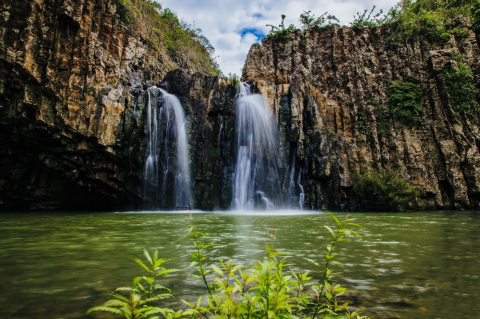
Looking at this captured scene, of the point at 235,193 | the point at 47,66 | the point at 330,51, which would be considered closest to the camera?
the point at 47,66

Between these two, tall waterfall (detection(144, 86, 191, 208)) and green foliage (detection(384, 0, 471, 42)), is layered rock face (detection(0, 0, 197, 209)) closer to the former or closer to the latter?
tall waterfall (detection(144, 86, 191, 208))

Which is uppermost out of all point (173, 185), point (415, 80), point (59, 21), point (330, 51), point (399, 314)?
point (330, 51)

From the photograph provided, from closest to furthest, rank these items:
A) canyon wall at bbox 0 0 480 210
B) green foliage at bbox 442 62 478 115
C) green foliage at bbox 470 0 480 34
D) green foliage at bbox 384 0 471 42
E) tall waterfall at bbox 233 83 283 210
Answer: canyon wall at bbox 0 0 480 210 → tall waterfall at bbox 233 83 283 210 → green foliage at bbox 442 62 478 115 → green foliage at bbox 470 0 480 34 → green foliage at bbox 384 0 471 42

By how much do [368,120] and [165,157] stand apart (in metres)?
17.1

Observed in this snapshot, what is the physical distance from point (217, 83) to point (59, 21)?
440 inches

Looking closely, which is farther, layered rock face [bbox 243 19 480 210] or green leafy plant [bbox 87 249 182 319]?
layered rock face [bbox 243 19 480 210]

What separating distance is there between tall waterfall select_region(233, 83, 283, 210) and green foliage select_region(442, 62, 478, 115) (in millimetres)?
14338

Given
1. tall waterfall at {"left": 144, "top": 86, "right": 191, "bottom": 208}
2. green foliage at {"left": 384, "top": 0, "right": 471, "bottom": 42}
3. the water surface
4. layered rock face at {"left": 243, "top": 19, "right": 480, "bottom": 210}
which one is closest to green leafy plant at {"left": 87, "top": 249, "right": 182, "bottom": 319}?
the water surface

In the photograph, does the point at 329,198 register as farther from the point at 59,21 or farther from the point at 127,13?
the point at 127,13

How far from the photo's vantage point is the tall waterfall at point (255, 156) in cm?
1917

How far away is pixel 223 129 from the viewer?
20.7 m

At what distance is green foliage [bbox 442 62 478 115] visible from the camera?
2102 centimetres

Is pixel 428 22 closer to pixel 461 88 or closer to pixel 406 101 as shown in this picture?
pixel 461 88

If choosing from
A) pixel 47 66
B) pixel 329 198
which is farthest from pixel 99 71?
pixel 329 198
